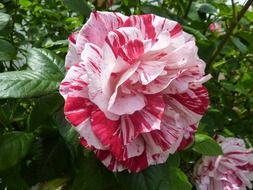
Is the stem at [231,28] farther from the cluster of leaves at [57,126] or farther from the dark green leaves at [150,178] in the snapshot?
the dark green leaves at [150,178]

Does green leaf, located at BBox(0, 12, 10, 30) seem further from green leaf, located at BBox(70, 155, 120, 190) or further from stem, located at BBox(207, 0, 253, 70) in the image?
stem, located at BBox(207, 0, 253, 70)

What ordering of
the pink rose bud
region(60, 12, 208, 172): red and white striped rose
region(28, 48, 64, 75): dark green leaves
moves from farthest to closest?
the pink rose bud
region(28, 48, 64, 75): dark green leaves
region(60, 12, 208, 172): red and white striped rose

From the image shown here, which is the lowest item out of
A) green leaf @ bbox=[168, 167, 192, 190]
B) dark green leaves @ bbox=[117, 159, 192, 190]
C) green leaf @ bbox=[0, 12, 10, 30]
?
green leaf @ bbox=[168, 167, 192, 190]

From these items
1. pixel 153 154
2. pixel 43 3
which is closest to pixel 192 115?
pixel 153 154

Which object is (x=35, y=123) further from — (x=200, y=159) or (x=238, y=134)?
(x=238, y=134)

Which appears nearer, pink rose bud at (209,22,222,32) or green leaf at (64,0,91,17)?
green leaf at (64,0,91,17)

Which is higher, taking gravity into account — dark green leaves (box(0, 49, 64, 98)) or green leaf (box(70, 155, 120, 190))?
dark green leaves (box(0, 49, 64, 98))

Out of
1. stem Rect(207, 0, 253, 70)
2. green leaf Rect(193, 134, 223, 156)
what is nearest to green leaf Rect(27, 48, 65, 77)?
green leaf Rect(193, 134, 223, 156)

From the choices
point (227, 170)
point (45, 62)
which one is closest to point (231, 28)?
point (227, 170)
